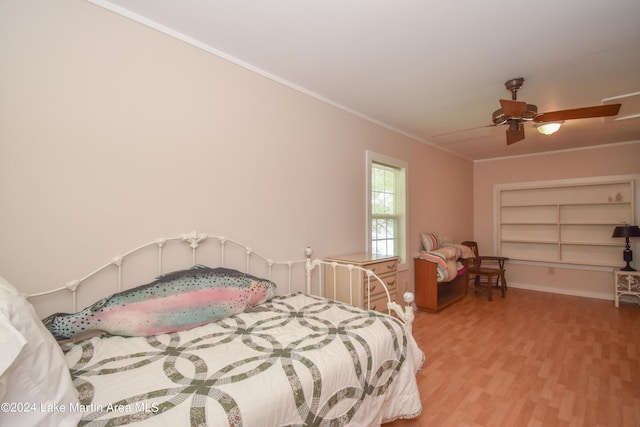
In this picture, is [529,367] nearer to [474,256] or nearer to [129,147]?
[474,256]

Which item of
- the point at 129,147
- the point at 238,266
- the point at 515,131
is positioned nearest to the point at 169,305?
the point at 238,266

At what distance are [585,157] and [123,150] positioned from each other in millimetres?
6252

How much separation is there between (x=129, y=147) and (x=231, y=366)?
1321 mm

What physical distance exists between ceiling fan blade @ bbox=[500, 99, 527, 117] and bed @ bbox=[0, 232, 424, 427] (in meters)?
1.72

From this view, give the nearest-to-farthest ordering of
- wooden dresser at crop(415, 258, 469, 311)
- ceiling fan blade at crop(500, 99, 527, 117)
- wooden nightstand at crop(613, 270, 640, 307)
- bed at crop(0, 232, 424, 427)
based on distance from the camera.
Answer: bed at crop(0, 232, 424, 427), ceiling fan blade at crop(500, 99, 527, 117), wooden dresser at crop(415, 258, 469, 311), wooden nightstand at crop(613, 270, 640, 307)

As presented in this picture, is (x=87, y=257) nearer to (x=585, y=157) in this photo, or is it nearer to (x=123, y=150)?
(x=123, y=150)

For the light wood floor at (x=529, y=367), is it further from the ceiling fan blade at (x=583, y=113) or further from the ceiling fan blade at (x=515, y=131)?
the ceiling fan blade at (x=583, y=113)

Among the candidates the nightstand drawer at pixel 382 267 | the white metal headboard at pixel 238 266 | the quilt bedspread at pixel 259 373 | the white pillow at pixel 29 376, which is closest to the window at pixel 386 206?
the nightstand drawer at pixel 382 267

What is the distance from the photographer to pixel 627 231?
4082 millimetres

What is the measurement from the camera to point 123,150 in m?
1.66

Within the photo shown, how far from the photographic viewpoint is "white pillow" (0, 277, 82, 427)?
0.78 m

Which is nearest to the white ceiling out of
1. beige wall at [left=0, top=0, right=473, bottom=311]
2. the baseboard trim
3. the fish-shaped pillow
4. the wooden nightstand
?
beige wall at [left=0, top=0, right=473, bottom=311]

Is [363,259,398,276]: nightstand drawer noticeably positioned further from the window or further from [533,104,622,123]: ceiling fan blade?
[533,104,622,123]: ceiling fan blade

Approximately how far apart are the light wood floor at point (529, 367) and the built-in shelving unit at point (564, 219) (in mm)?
1018
